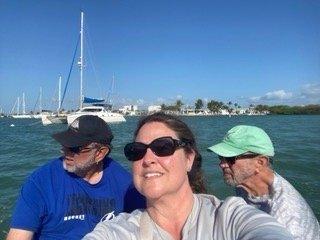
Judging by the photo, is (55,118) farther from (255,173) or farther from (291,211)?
(291,211)

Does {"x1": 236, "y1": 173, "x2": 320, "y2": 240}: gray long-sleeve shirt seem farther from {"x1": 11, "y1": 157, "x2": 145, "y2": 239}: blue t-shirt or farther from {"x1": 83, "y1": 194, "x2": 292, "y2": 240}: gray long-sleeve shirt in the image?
{"x1": 11, "y1": 157, "x2": 145, "y2": 239}: blue t-shirt

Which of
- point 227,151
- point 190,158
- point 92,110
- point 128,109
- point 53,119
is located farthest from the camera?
point 128,109

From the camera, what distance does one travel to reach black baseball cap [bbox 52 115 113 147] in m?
3.50

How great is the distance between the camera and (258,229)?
2.03 meters

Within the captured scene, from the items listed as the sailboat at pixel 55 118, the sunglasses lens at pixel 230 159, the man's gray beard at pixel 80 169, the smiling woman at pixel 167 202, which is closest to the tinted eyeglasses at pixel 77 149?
the man's gray beard at pixel 80 169

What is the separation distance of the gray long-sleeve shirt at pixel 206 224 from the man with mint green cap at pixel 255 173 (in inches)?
34.0

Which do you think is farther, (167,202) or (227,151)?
(227,151)

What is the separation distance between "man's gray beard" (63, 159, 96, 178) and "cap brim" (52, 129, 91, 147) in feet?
0.60

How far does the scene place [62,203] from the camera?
3.35m

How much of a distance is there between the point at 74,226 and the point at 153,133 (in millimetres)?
1319

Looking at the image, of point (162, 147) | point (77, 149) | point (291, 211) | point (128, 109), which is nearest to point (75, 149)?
point (77, 149)

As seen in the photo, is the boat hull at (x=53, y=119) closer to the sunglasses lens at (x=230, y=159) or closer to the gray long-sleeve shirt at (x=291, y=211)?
the sunglasses lens at (x=230, y=159)

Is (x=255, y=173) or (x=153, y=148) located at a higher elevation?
(x=153, y=148)

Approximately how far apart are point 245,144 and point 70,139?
153 cm
